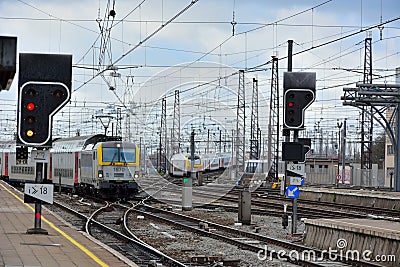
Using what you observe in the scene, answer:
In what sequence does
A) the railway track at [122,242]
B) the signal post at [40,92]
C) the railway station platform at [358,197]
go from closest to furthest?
the signal post at [40,92] → the railway track at [122,242] → the railway station platform at [358,197]

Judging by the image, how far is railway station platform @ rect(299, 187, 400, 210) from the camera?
31.6m

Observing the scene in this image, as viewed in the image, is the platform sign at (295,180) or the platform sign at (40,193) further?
the platform sign at (295,180)

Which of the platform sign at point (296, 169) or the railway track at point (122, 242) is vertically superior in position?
the platform sign at point (296, 169)

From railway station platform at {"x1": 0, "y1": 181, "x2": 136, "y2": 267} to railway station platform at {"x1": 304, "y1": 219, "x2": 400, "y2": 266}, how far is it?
15.6 feet

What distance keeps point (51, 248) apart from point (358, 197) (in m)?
23.1

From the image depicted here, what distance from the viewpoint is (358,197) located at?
114 ft

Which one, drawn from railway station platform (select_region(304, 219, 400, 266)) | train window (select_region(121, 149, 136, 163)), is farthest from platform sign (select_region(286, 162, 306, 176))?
train window (select_region(121, 149, 136, 163))

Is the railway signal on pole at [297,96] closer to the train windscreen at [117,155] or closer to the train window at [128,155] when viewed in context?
the train windscreen at [117,155]

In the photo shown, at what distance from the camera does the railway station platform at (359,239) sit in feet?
45.1

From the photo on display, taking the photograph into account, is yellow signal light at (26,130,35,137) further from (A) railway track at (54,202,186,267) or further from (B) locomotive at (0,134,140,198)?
(B) locomotive at (0,134,140,198)

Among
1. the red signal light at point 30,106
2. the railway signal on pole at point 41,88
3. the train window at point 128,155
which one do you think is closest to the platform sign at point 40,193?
the railway signal on pole at point 41,88

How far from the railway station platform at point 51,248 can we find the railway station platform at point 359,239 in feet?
15.6

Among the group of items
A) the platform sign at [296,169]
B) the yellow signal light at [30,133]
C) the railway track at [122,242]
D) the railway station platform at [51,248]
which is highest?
the yellow signal light at [30,133]

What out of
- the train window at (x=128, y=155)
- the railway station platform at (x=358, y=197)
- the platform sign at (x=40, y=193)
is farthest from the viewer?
the train window at (x=128, y=155)
